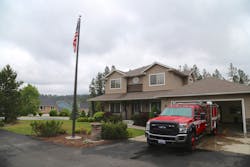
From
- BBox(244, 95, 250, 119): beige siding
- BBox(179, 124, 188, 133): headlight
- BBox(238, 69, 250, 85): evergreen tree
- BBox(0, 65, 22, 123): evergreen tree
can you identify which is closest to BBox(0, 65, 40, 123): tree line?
BBox(0, 65, 22, 123): evergreen tree

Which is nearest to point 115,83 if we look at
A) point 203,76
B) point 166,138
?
point 166,138

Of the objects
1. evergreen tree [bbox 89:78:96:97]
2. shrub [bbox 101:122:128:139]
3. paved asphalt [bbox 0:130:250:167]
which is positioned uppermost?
evergreen tree [bbox 89:78:96:97]

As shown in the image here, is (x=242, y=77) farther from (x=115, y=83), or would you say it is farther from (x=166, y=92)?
(x=166, y=92)

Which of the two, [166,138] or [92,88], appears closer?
[166,138]

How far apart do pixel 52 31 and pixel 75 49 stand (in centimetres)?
453

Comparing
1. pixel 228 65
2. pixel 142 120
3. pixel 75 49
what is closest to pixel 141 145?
pixel 75 49

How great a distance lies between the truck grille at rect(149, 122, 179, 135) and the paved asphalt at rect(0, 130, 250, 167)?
3.09 feet

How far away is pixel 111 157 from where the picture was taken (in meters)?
7.72

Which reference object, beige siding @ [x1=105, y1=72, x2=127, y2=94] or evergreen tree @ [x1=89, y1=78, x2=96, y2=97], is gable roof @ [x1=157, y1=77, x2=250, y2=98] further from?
evergreen tree @ [x1=89, y1=78, x2=96, y2=97]

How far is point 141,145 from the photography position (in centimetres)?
1010

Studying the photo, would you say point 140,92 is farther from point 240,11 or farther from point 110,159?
point 110,159

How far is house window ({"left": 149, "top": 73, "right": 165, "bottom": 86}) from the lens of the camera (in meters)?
22.7

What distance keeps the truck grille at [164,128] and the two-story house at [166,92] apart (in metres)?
7.70

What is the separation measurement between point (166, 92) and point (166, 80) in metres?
3.22
